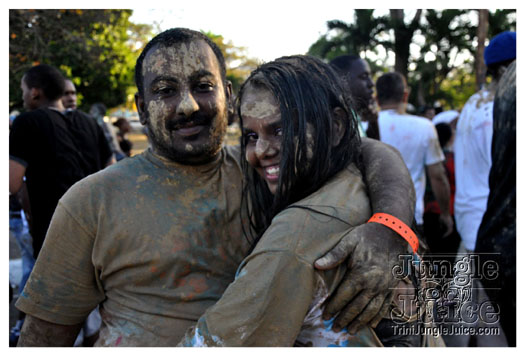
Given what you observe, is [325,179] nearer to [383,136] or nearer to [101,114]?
[383,136]

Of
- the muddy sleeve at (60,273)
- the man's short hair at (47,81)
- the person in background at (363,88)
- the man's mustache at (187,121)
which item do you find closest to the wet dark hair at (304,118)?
the man's mustache at (187,121)

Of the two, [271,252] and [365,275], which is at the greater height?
[271,252]

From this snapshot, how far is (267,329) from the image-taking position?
1158mm

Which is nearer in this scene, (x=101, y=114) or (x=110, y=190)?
(x=110, y=190)

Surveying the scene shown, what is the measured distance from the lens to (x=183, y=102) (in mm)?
1694

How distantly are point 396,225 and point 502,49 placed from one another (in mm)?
2332

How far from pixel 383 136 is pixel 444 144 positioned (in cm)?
195

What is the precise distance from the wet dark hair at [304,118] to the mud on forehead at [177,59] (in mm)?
316

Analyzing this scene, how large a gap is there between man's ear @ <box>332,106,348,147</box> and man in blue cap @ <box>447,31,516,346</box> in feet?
7.39

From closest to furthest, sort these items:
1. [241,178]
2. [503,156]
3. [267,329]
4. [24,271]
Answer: [267,329] → [241,178] → [503,156] → [24,271]

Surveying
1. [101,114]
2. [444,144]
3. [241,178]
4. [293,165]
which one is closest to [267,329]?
[293,165]

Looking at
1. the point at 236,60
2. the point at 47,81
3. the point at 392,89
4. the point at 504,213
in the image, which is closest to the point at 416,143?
the point at 392,89

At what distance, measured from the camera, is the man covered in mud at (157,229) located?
5.32 ft

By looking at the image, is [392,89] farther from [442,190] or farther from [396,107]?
[442,190]
